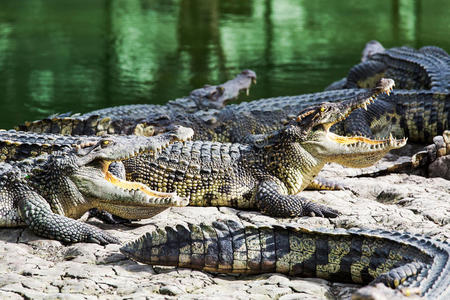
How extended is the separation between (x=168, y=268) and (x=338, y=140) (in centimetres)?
192

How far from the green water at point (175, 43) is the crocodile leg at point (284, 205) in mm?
4307

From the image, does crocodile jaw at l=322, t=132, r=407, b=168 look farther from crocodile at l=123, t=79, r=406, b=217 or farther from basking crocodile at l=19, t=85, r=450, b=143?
basking crocodile at l=19, t=85, r=450, b=143

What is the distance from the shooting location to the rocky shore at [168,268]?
3.21 metres

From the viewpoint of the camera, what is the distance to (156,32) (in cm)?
1436

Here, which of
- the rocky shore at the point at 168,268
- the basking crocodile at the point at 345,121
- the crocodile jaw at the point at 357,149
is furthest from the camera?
the basking crocodile at the point at 345,121

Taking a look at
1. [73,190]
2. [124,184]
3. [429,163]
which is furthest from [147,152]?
[429,163]

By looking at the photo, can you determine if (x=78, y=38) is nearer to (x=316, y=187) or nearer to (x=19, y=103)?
(x=19, y=103)

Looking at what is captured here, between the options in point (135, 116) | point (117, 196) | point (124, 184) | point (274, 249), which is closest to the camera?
point (274, 249)

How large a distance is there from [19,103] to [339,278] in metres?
6.50

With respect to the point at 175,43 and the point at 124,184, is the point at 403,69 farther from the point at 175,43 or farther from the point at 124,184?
the point at 175,43

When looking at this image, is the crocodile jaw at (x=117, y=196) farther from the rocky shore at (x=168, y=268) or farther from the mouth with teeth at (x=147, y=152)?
the rocky shore at (x=168, y=268)

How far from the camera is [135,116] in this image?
6.87 meters

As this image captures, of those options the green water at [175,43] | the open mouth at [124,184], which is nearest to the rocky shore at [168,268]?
the open mouth at [124,184]

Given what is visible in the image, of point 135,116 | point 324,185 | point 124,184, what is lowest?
point 324,185
